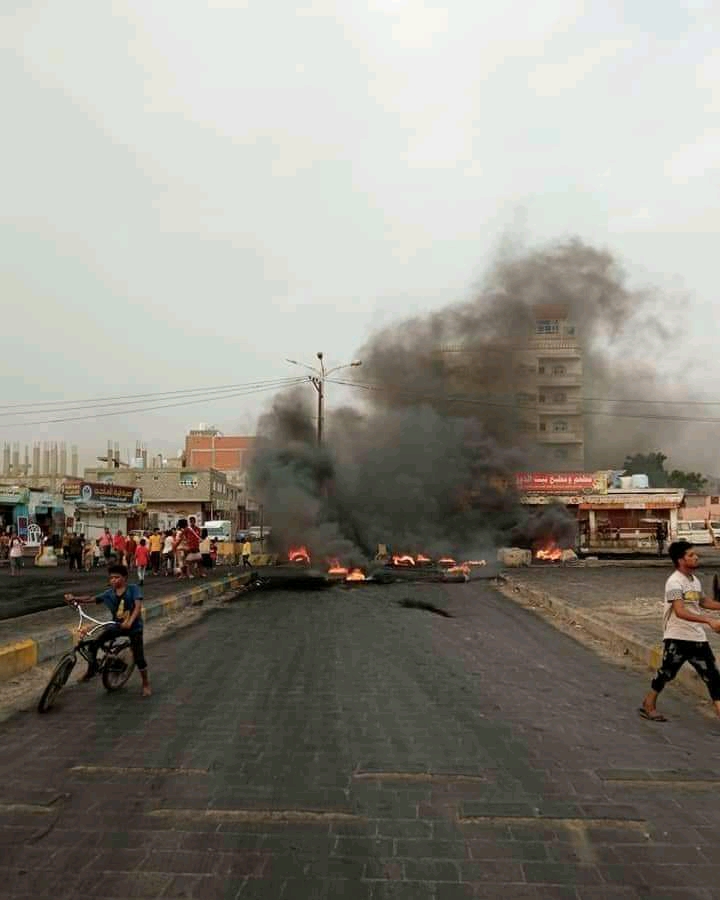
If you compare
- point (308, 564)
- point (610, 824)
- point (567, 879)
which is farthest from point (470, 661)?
point (308, 564)

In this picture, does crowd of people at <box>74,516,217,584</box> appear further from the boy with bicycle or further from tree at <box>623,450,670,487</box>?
tree at <box>623,450,670,487</box>

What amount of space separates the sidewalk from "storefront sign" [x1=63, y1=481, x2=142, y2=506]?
23.7 meters

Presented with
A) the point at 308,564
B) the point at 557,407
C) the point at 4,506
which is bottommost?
the point at 308,564

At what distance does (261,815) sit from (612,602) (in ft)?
37.8

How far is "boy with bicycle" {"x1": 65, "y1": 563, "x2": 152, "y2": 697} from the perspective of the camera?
6.65m

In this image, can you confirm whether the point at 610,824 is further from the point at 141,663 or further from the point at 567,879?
the point at 141,663

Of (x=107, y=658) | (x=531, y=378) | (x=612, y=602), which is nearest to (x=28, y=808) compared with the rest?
(x=107, y=658)

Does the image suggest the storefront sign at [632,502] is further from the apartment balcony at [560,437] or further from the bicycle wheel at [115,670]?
the bicycle wheel at [115,670]

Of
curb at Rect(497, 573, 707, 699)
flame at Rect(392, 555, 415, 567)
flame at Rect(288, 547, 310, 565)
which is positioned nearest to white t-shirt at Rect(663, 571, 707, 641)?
curb at Rect(497, 573, 707, 699)

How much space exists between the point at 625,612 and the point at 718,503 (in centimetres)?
4798

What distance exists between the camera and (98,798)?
4.01 metres

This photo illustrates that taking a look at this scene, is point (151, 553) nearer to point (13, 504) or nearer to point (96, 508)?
point (96, 508)

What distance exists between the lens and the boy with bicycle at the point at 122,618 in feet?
21.8

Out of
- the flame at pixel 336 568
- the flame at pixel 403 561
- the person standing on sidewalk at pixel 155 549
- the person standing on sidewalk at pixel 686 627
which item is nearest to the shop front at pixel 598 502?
the flame at pixel 403 561
